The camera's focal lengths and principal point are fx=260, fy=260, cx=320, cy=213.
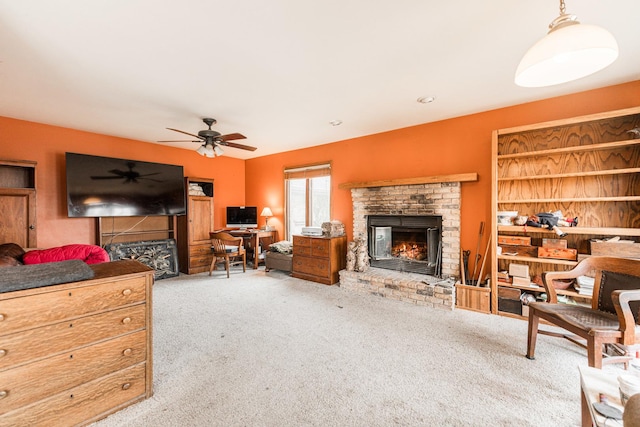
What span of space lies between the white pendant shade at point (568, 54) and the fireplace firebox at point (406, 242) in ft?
8.11

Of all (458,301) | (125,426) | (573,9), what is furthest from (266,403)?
(573,9)

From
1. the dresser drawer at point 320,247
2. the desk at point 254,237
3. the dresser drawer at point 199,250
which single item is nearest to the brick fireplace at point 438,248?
the dresser drawer at point 320,247

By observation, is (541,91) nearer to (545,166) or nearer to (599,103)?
(599,103)

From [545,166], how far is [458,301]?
189cm

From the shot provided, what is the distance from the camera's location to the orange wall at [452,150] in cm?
285

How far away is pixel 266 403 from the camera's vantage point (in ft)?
5.45

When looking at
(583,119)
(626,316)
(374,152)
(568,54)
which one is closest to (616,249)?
(626,316)

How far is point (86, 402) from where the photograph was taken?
146cm

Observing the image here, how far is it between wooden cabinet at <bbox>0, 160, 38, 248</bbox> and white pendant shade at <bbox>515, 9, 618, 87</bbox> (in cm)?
550

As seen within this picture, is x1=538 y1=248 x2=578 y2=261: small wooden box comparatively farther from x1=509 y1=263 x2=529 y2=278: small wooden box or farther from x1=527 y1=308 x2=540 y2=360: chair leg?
x1=527 y1=308 x2=540 y2=360: chair leg

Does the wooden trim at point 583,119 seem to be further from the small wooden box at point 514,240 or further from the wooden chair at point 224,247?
the wooden chair at point 224,247

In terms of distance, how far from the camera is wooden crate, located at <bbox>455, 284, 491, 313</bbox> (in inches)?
122

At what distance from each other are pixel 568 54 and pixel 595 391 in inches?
63.1

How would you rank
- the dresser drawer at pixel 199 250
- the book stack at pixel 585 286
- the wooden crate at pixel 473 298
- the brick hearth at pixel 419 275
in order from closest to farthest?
the book stack at pixel 585 286, the wooden crate at pixel 473 298, the brick hearth at pixel 419 275, the dresser drawer at pixel 199 250
